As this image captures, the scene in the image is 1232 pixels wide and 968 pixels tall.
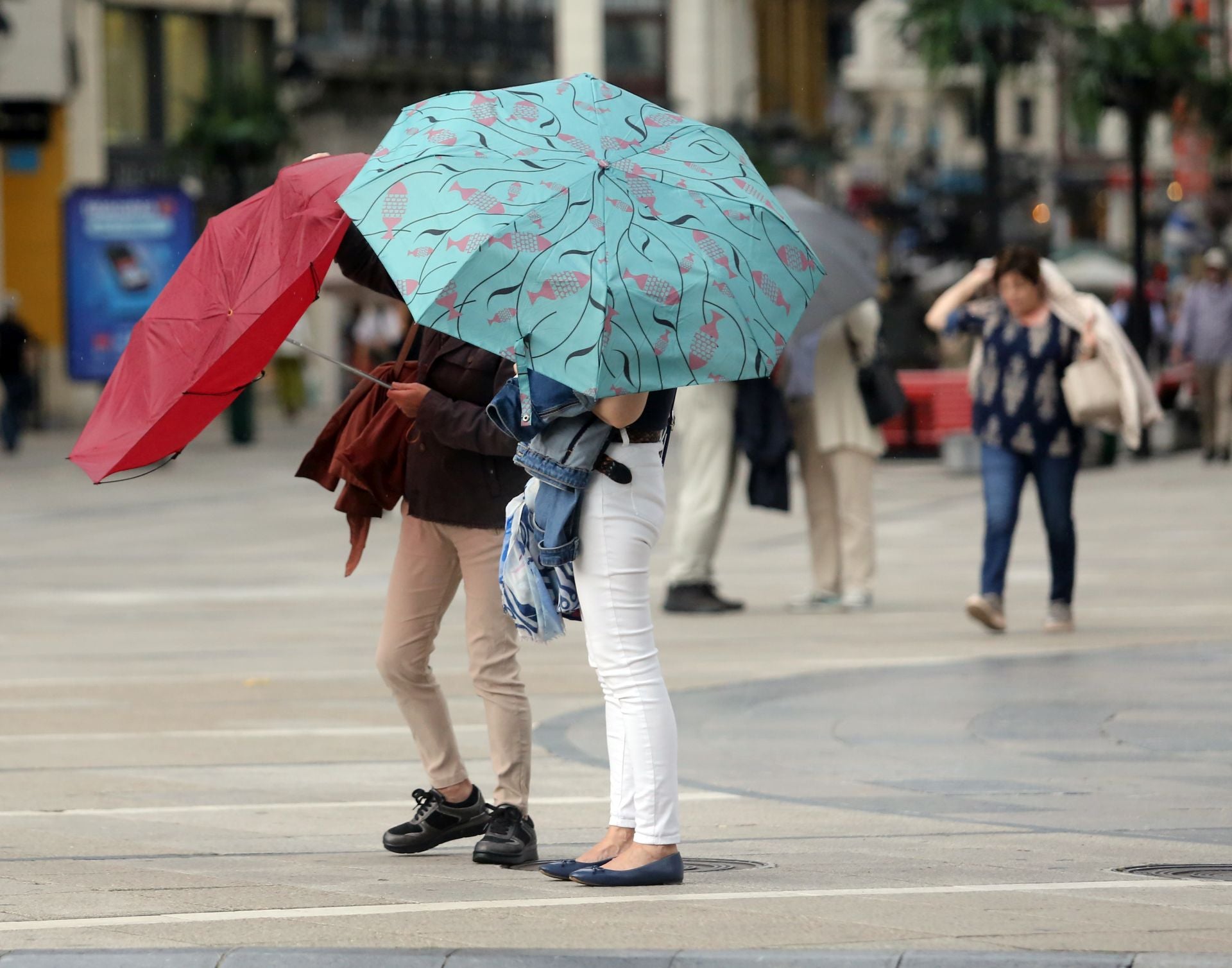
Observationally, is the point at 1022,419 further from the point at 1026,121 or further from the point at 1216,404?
the point at 1026,121

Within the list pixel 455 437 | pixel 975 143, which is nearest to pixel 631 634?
pixel 455 437

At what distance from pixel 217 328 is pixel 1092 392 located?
622cm

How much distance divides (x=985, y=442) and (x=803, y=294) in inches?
241

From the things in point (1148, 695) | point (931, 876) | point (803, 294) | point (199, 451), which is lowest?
point (199, 451)

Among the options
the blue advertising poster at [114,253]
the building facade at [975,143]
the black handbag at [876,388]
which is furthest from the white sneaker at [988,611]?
the building facade at [975,143]

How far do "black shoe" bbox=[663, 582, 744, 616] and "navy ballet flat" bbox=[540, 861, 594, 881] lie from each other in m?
6.86

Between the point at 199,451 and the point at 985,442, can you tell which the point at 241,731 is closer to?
the point at 985,442

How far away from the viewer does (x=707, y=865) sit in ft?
20.6

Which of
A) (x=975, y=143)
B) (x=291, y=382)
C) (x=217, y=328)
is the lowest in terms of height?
(x=975, y=143)

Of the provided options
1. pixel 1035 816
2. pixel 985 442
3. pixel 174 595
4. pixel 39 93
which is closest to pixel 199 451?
pixel 39 93

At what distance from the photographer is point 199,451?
99.6 ft

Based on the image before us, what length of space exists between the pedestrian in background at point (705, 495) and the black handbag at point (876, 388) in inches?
27.7

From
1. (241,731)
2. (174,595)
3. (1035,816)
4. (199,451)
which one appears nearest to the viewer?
(1035,816)

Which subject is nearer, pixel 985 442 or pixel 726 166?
pixel 726 166
